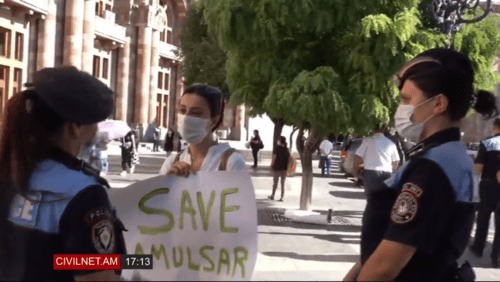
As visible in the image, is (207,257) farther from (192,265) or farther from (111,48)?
(111,48)

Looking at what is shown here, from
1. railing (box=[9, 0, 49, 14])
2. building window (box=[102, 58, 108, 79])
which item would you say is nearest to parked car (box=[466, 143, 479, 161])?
railing (box=[9, 0, 49, 14])

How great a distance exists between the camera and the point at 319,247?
936 centimetres

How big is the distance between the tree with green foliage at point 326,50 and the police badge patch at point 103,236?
8568 millimetres

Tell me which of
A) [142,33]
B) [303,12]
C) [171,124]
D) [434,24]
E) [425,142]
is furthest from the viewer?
[171,124]

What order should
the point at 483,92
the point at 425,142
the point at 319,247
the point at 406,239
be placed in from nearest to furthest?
the point at 406,239 → the point at 425,142 → the point at 483,92 → the point at 319,247

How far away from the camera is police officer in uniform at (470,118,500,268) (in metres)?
8.48

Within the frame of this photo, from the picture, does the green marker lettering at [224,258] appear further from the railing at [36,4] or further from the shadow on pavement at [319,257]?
the railing at [36,4]

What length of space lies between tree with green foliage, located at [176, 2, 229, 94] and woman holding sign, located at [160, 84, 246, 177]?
27.1 m

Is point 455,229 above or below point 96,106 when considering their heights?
below

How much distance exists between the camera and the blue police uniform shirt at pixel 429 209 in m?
1.99

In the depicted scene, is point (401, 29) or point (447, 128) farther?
point (401, 29)

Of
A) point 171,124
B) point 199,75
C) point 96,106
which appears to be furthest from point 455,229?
point 171,124

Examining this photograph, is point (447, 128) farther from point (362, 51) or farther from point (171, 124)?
point (171, 124)

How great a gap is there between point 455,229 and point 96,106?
123 cm
